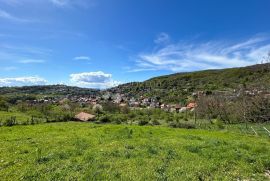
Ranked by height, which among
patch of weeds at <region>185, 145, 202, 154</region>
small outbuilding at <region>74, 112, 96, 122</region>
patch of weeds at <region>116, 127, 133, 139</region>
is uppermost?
patch of weeds at <region>185, 145, 202, 154</region>

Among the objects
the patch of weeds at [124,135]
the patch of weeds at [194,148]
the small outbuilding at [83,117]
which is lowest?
the small outbuilding at [83,117]

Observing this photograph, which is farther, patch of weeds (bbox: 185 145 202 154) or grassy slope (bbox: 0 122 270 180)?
patch of weeds (bbox: 185 145 202 154)

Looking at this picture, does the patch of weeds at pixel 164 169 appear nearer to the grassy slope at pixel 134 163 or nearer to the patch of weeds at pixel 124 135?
the grassy slope at pixel 134 163

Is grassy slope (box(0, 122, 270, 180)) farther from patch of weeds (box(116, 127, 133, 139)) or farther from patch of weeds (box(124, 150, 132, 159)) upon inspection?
patch of weeds (box(116, 127, 133, 139))

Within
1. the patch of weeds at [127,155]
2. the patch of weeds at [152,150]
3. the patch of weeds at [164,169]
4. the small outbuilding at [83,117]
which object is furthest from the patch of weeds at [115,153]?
the small outbuilding at [83,117]

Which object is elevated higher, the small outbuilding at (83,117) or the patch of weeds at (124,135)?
the patch of weeds at (124,135)

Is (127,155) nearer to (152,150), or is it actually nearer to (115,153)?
(115,153)

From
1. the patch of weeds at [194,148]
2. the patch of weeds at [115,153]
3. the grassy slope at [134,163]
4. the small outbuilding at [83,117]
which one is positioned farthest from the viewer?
the small outbuilding at [83,117]

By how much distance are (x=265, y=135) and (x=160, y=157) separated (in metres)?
19.9

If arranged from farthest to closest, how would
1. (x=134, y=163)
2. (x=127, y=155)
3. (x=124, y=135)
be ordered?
(x=124, y=135) → (x=127, y=155) → (x=134, y=163)

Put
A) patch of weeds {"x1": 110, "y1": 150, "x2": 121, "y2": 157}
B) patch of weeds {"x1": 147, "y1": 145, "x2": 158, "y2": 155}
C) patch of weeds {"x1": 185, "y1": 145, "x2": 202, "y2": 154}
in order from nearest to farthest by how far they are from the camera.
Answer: patch of weeds {"x1": 110, "y1": 150, "x2": 121, "y2": 157} < patch of weeds {"x1": 147, "y1": 145, "x2": 158, "y2": 155} < patch of weeds {"x1": 185, "y1": 145, "x2": 202, "y2": 154}

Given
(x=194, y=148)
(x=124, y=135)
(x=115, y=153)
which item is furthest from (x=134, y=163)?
(x=124, y=135)

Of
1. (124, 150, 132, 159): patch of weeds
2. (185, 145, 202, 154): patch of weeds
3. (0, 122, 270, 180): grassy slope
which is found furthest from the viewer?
(185, 145, 202, 154): patch of weeds

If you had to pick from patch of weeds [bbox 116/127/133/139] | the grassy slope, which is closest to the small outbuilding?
patch of weeds [bbox 116/127/133/139]
